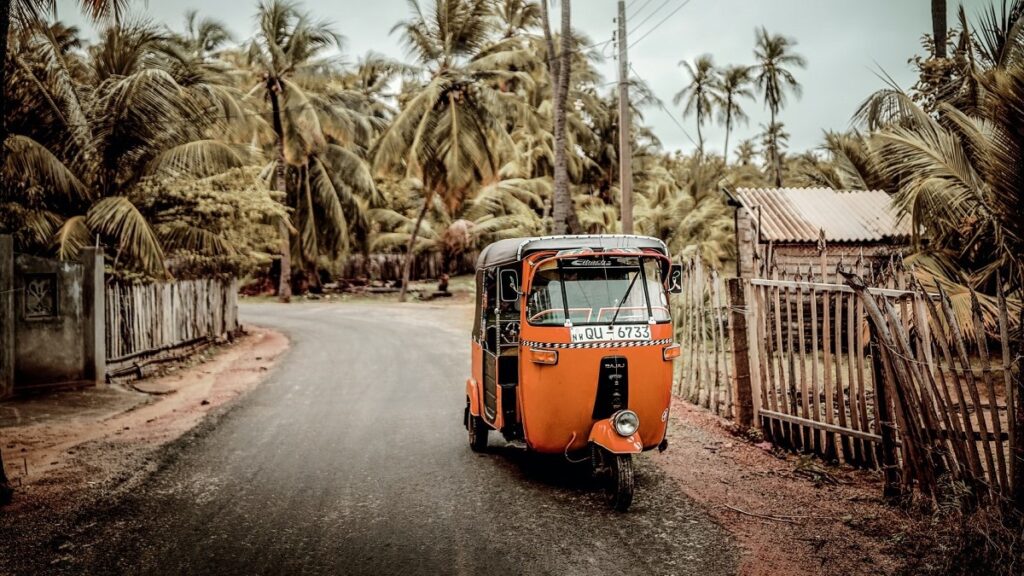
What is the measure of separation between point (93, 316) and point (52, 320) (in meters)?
0.59

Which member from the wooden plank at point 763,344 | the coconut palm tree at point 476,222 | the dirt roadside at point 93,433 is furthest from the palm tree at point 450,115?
the wooden plank at point 763,344

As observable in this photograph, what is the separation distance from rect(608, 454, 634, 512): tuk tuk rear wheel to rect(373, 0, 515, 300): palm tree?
1842 cm

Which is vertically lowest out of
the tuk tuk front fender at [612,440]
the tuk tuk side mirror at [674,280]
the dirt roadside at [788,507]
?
the dirt roadside at [788,507]

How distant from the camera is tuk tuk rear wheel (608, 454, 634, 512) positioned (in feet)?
16.7

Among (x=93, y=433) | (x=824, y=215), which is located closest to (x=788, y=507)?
(x=93, y=433)

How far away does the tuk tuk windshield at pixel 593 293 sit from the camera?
217 inches

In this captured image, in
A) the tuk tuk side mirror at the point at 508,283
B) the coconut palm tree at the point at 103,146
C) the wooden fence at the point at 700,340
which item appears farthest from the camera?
the coconut palm tree at the point at 103,146

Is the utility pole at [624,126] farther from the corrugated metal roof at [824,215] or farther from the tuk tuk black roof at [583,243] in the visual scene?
the tuk tuk black roof at [583,243]

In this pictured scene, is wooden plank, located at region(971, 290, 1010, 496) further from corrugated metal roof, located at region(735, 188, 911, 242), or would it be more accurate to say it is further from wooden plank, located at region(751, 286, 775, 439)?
corrugated metal roof, located at region(735, 188, 911, 242)

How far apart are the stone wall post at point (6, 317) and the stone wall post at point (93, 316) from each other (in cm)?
107

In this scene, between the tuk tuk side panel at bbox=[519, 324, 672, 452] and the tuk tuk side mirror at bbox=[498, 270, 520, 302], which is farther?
the tuk tuk side mirror at bbox=[498, 270, 520, 302]

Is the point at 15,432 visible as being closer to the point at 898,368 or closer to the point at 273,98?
the point at 898,368

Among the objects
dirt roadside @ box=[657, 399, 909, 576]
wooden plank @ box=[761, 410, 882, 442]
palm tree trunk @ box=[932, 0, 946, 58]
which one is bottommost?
dirt roadside @ box=[657, 399, 909, 576]

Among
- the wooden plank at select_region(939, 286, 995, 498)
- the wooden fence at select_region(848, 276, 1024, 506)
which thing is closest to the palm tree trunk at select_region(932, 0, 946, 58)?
the wooden fence at select_region(848, 276, 1024, 506)
